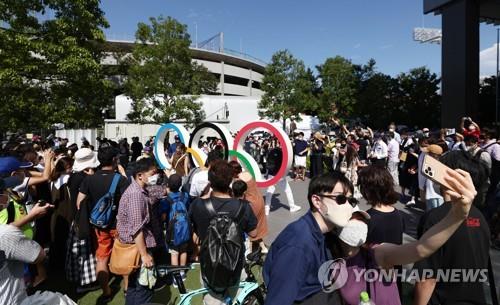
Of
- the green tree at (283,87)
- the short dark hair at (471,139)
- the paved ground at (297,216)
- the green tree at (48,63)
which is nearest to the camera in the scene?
the paved ground at (297,216)

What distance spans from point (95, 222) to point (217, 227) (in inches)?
81.6

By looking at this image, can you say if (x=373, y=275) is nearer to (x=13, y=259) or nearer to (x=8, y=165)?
(x=13, y=259)

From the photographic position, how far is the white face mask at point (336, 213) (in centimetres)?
205

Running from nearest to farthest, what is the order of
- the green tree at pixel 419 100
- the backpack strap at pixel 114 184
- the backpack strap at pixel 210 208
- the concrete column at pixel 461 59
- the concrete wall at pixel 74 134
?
the backpack strap at pixel 210 208 < the backpack strap at pixel 114 184 < the concrete column at pixel 461 59 < the concrete wall at pixel 74 134 < the green tree at pixel 419 100

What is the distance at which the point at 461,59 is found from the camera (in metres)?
16.2

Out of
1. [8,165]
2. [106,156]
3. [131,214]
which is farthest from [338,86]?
[8,165]

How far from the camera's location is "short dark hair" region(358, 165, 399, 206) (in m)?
3.11

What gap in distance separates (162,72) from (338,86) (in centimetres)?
2185

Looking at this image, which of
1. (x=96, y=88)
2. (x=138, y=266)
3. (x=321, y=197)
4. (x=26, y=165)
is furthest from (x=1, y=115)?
(x=321, y=197)

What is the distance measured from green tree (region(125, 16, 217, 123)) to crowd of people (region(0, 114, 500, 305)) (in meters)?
17.6

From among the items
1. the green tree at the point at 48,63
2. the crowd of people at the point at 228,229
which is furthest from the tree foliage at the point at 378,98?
the crowd of people at the point at 228,229

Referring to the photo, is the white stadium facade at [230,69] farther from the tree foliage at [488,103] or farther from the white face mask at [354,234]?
A: the white face mask at [354,234]

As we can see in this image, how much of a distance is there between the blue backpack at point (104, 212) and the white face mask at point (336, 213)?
9.88 feet

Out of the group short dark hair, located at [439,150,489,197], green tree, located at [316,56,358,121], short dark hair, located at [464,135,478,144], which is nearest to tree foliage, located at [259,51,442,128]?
green tree, located at [316,56,358,121]
